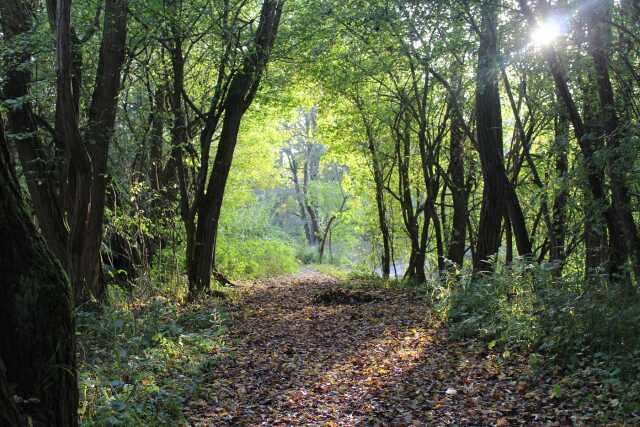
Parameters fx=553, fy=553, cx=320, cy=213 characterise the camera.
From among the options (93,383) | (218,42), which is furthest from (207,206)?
(93,383)

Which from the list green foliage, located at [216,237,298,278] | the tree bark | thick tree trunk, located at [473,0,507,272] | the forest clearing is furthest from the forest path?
green foliage, located at [216,237,298,278]

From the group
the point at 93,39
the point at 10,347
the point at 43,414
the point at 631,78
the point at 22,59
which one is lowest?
the point at 43,414

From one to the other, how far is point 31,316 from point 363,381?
13.6ft

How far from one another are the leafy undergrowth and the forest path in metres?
0.26

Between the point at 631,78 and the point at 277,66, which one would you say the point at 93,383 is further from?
the point at 277,66

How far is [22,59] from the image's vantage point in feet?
29.8

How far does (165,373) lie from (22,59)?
6119mm

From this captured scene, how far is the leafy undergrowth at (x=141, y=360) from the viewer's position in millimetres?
4629

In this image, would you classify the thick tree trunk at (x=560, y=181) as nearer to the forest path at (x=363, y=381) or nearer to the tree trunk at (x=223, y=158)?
the forest path at (x=363, y=381)

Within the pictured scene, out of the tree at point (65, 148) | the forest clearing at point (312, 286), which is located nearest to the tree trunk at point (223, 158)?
the forest clearing at point (312, 286)

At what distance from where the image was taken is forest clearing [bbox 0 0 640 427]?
4.74m

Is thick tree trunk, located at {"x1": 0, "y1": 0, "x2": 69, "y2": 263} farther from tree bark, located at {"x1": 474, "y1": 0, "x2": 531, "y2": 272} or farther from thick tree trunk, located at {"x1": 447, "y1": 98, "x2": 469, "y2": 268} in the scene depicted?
thick tree trunk, located at {"x1": 447, "y1": 98, "x2": 469, "y2": 268}

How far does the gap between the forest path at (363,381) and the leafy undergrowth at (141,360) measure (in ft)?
0.84

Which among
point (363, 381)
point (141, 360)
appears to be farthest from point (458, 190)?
point (141, 360)
